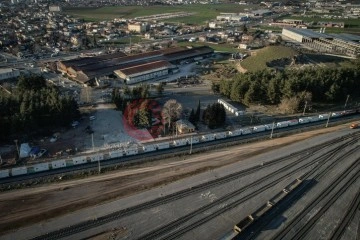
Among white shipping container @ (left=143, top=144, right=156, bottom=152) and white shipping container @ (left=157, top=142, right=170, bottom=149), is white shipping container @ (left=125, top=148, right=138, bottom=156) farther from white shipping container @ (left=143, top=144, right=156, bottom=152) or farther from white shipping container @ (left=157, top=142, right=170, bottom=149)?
white shipping container @ (left=157, top=142, right=170, bottom=149)

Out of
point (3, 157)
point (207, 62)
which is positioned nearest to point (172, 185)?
point (3, 157)

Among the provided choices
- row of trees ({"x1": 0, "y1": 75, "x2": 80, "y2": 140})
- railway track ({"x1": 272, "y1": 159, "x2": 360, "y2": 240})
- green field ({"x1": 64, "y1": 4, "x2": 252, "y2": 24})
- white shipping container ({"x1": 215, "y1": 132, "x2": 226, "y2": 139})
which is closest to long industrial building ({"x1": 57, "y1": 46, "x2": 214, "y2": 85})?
row of trees ({"x1": 0, "y1": 75, "x2": 80, "y2": 140})

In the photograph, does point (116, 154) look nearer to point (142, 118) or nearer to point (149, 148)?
point (149, 148)

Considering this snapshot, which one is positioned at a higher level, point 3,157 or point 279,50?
point 279,50

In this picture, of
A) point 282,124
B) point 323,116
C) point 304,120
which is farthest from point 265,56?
point 282,124

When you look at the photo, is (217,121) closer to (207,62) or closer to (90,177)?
(90,177)

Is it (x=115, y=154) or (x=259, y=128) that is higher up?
(x=259, y=128)
